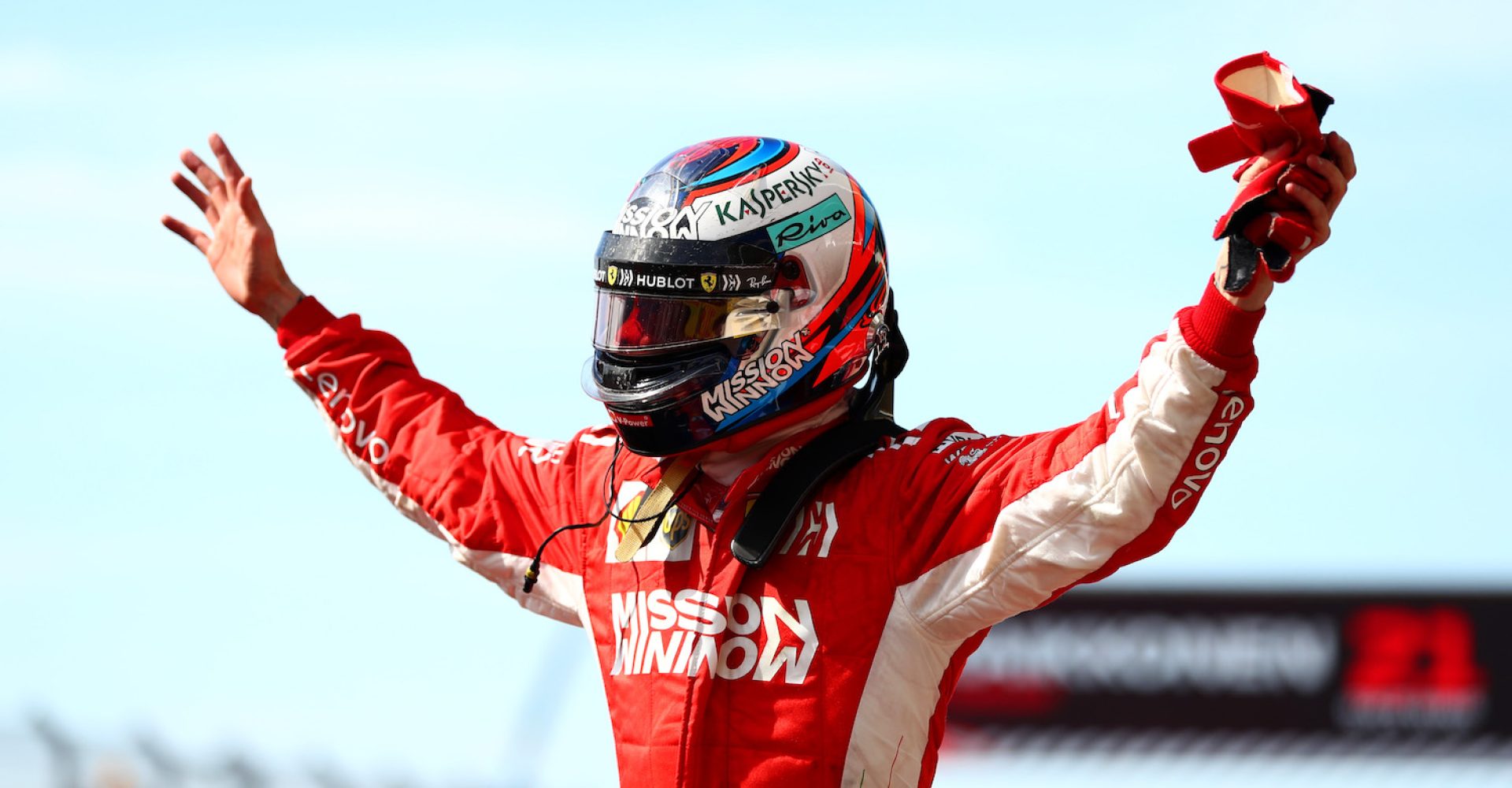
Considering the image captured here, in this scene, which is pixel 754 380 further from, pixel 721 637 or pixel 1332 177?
pixel 1332 177

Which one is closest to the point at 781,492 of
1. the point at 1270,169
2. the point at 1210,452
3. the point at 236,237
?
the point at 1210,452

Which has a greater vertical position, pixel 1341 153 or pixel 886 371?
pixel 1341 153

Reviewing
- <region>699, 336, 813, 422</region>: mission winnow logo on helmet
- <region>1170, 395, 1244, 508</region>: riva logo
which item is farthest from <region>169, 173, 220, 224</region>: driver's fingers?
<region>1170, 395, 1244, 508</region>: riva logo

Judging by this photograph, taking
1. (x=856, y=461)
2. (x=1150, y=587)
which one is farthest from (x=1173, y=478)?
(x=1150, y=587)

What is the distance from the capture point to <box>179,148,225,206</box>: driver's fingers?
246 inches

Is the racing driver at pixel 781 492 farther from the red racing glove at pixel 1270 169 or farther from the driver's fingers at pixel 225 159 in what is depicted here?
the driver's fingers at pixel 225 159

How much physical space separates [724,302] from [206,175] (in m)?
2.12

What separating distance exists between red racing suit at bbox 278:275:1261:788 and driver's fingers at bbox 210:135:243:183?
1.65m

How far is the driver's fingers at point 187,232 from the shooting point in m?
6.25

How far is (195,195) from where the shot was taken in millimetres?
6273

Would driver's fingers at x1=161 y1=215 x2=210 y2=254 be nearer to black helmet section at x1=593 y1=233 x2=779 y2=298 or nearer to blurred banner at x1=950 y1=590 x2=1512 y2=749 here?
black helmet section at x1=593 y1=233 x2=779 y2=298

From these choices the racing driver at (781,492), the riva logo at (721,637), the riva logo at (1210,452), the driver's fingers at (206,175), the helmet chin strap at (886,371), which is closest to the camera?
the riva logo at (1210,452)

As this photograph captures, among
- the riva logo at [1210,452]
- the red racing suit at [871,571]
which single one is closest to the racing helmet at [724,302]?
the red racing suit at [871,571]

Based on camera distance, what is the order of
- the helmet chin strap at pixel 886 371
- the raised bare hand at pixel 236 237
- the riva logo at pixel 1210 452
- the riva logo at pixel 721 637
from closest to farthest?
the riva logo at pixel 1210 452
the riva logo at pixel 721 637
the helmet chin strap at pixel 886 371
the raised bare hand at pixel 236 237
